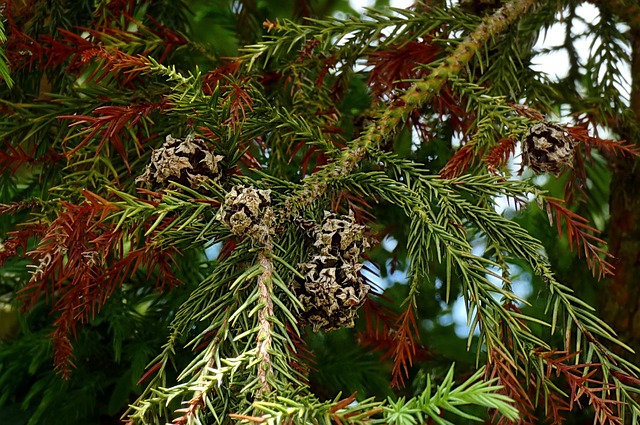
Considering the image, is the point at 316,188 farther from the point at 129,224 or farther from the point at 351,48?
the point at 351,48

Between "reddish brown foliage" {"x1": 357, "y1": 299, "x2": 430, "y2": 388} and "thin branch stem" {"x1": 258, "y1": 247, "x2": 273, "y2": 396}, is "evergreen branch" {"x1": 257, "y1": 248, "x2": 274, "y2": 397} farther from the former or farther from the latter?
"reddish brown foliage" {"x1": 357, "y1": 299, "x2": 430, "y2": 388}

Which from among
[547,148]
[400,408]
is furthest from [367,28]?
[400,408]

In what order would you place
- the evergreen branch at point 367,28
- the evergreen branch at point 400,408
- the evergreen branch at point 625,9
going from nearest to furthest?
the evergreen branch at point 400,408, the evergreen branch at point 367,28, the evergreen branch at point 625,9

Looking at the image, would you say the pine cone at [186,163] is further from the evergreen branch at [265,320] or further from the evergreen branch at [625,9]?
the evergreen branch at [625,9]

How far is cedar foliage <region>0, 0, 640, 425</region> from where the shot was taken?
631 mm

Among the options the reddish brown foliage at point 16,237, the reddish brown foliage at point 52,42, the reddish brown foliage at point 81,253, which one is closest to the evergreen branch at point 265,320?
the reddish brown foliage at point 81,253

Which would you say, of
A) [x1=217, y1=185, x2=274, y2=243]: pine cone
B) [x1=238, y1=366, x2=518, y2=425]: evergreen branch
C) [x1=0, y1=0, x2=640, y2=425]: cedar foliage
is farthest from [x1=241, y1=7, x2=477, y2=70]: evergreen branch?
[x1=238, y1=366, x2=518, y2=425]: evergreen branch

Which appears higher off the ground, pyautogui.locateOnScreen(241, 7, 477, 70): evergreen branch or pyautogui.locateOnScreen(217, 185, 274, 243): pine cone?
pyautogui.locateOnScreen(241, 7, 477, 70): evergreen branch

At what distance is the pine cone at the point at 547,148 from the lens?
0.72m

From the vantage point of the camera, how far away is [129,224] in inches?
26.8

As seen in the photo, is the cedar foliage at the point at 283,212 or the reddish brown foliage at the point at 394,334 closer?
the cedar foliage at the point at 283,212

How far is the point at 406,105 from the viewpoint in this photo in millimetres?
838

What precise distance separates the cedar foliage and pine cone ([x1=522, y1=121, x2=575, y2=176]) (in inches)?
0.8

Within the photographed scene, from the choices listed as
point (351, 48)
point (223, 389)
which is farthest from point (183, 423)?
point (351, 48)
